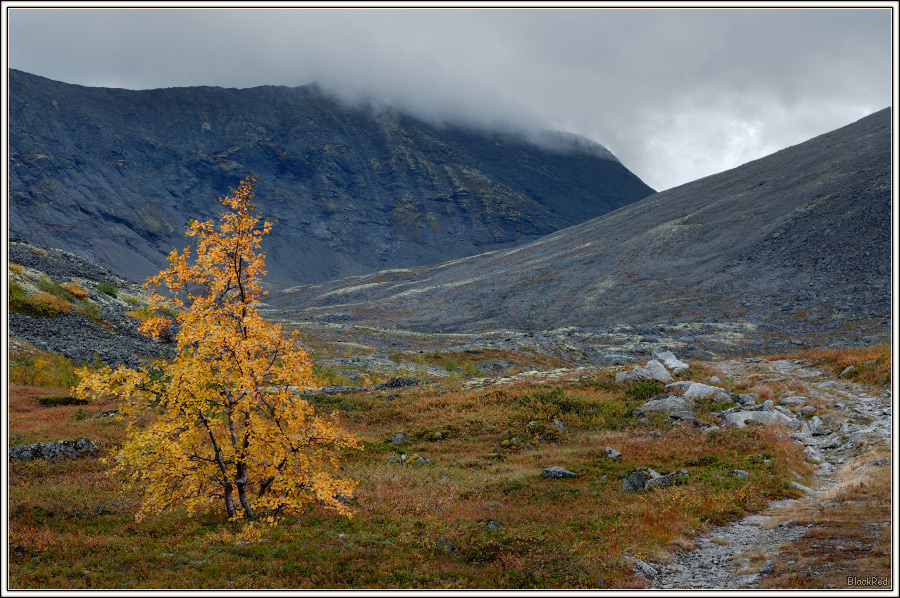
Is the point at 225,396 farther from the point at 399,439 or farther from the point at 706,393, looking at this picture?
the point at 706,393

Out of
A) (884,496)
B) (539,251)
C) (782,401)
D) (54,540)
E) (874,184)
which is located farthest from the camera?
(539,251)

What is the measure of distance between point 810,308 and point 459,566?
9257cm

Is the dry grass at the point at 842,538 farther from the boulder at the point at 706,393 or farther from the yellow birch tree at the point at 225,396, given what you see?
the boulder at the point at 706,393

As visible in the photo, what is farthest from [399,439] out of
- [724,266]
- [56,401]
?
[724,266]

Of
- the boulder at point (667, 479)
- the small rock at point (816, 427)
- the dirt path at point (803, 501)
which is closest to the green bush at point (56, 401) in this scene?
the boulder at point (667, 479)

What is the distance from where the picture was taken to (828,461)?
72.1 ft

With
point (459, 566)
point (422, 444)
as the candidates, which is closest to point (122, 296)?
point (422, 444)

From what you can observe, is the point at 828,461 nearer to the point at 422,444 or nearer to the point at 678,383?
the point at 678,383

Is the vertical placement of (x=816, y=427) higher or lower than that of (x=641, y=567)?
higher

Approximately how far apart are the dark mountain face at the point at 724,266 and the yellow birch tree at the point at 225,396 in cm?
8078

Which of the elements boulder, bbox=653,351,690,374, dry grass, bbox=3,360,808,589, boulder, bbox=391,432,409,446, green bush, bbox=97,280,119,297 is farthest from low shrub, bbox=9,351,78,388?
boulder, bbox=653,351,690,374

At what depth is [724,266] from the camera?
110 m

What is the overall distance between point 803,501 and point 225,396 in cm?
1873

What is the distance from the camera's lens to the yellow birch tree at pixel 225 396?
13945 millimetres
